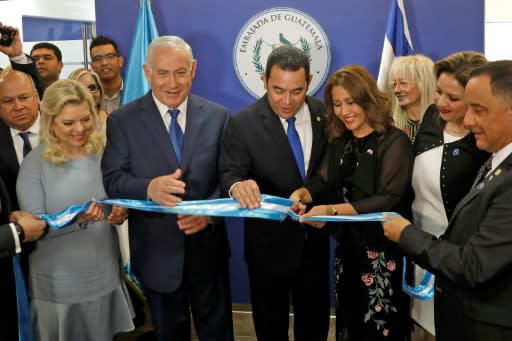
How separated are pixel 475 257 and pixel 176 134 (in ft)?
5.76

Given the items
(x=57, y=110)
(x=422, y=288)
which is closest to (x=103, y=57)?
(x=57, y=110)

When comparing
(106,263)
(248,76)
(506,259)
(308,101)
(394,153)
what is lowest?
(106,263)

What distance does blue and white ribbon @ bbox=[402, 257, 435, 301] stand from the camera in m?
3.08

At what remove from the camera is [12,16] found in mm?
7234

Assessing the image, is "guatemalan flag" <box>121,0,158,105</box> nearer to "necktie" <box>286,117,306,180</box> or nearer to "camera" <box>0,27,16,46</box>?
"camera" <box>0,27,16,46</box>

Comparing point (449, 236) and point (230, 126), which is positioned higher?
point (230, 126)

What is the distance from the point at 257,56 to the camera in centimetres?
492

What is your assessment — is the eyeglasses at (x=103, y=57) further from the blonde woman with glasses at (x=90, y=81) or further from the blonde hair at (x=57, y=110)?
the blonde hair at (x=57, y=110)

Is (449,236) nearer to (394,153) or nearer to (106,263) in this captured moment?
(394,153)

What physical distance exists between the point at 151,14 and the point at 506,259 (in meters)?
3.73

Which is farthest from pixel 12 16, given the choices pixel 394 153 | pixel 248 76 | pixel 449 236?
pixel 449 236

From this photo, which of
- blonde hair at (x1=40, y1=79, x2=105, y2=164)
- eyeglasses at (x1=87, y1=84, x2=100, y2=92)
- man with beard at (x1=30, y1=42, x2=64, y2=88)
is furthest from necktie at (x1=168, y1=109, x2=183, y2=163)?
man with beard at (x1=30, y1=42, x2=64, y2=88)

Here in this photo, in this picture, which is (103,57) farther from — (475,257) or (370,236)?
(475,257)

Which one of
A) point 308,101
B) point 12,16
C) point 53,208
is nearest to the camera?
point 53,208
